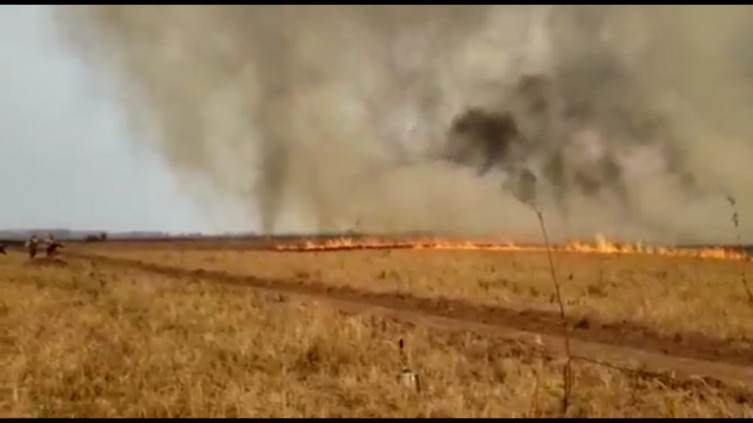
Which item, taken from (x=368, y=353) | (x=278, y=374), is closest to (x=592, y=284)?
(x=368, y=353)

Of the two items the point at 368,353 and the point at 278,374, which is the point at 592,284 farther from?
the point at 278,374

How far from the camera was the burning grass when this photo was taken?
7.97 m

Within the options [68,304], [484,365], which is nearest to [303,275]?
[68,304]

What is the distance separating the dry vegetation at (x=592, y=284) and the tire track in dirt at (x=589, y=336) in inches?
26.7

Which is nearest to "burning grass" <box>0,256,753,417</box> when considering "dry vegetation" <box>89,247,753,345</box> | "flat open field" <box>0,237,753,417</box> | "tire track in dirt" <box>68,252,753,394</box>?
"flat open field" <box>0,237,753,417</box>

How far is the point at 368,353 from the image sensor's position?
11211 millimetres

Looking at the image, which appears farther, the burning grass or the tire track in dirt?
the tire track in dirt

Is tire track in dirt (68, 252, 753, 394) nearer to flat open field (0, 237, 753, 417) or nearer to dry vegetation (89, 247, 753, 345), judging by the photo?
flat open field (0, 237, 753, 417)

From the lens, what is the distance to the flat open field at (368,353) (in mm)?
8227

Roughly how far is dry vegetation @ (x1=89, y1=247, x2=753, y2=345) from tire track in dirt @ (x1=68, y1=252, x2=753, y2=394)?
0.68 m

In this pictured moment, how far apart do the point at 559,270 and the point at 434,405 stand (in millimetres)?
27054

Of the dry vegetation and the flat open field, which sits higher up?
the dry vegetation

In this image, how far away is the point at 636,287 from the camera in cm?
2633

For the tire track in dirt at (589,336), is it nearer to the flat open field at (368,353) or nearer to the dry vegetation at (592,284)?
the flat open field at (368,353)
